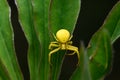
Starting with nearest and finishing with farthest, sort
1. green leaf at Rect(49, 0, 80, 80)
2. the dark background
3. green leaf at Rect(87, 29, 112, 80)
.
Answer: green leaf at Rect(87, 29, 112, 80)
green leaf at Rect(49, 0, 80, 80)
the dark background

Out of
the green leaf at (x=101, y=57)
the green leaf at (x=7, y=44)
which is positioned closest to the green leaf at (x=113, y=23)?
the green leaf at (x=101, y=57)

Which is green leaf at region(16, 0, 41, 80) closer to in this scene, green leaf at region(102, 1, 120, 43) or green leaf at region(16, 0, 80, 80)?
green leaf at region(16, 0, 80, 80)

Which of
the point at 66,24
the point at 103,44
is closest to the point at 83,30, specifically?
the point at 66,24

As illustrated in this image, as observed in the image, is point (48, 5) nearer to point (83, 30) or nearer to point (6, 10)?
point (6, 10)

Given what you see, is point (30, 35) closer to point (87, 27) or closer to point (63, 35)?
point (63, 35)

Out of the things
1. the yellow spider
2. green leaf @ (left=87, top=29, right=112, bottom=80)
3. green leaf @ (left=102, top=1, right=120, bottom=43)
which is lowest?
green leaf @ (left=87, top=29, right=112, bottom=80)

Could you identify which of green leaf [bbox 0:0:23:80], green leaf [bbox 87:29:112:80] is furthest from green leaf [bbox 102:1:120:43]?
green leaf [bbox 0:0:23:80]
